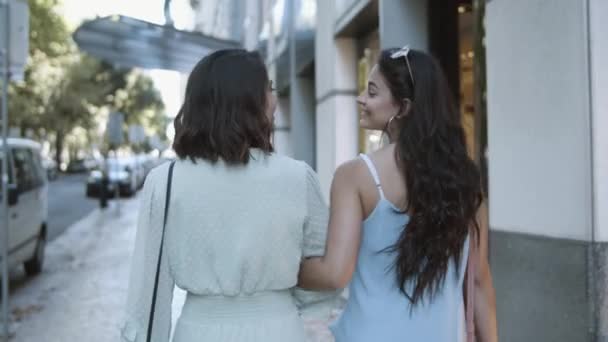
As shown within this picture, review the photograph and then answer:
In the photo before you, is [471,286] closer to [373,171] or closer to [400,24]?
[373,171]

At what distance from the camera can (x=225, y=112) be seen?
2027 millimetres

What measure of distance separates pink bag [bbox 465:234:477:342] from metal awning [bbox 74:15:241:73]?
10.4 metres

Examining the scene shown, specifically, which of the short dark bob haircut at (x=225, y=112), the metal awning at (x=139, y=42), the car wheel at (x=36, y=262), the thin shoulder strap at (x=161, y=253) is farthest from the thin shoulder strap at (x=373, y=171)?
the metal awning at (x=139, y=42)

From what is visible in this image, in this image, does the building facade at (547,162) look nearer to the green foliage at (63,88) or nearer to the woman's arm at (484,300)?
the woman's arm at (484,300)

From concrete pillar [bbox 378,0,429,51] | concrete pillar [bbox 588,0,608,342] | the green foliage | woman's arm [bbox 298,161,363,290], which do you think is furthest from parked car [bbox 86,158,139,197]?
woman's arm [bbox 298,161,363,290]

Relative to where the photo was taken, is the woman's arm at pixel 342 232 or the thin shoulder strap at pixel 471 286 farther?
the thin shoulder strap at pixel 471 286

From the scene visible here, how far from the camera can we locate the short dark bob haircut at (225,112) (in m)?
2.02

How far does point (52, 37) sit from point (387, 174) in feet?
94.0

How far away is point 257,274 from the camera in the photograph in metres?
2.04

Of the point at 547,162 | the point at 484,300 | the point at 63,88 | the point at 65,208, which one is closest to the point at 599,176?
the point at 547,162

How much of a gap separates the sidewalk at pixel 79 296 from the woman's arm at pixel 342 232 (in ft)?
12.8

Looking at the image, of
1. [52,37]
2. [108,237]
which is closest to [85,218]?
[108,237]

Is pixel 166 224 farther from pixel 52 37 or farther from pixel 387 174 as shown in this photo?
pixel 52 37

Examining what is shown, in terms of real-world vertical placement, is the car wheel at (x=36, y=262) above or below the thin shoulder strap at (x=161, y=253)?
below
